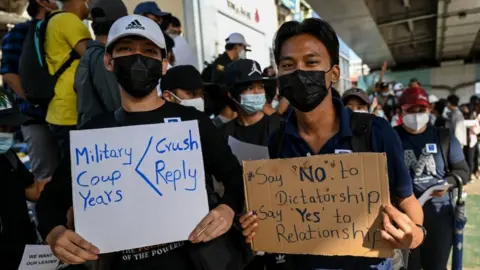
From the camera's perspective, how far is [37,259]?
186 cm

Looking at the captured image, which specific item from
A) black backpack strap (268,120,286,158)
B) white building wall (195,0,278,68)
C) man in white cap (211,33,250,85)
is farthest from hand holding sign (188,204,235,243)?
white building wall (195,0,278,68)

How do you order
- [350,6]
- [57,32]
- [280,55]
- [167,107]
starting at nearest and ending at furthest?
[167,107], [280,55], [57,32], [350,6]

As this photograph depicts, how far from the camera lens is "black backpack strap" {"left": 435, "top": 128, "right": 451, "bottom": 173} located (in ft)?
10.5

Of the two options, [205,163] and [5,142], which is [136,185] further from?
[5,142]

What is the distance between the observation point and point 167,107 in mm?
1620

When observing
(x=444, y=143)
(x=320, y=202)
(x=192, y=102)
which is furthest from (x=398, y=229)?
(x=444, y=143)

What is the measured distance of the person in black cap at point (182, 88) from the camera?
311 centimetres

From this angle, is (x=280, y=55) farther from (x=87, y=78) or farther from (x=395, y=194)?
(x=87, y=78)

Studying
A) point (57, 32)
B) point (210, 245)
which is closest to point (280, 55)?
point (210, 245)

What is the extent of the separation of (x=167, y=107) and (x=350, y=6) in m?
7.50

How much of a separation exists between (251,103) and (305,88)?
57.6 inches

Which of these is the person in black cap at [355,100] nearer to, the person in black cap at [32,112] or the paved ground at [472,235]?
the paved ground at [472,235]

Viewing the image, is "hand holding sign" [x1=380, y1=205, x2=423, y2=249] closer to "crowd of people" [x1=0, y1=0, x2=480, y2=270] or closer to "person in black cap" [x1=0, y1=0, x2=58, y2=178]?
"crowd of people" [x1=0, y1=0, x2=480, y2=270]

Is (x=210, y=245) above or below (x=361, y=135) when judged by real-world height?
below
